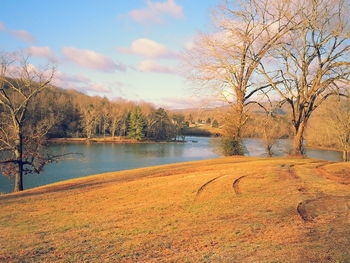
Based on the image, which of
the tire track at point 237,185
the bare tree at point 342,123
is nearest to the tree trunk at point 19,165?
the tire track at point 237,185

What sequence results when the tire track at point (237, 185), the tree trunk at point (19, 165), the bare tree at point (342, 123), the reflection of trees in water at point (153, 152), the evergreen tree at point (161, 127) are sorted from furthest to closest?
the evergreen tree at point (161, 127) < the reflection of trees in water at point (153, 152) < the bare tree at point (342, 123) < the tree trunk at point (19, 165) < the tire track at point (237, 185)

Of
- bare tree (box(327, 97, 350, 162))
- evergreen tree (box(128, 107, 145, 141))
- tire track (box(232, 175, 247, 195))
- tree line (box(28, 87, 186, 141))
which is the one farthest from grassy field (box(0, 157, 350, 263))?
tree line (box(28, 87, 186, 141))

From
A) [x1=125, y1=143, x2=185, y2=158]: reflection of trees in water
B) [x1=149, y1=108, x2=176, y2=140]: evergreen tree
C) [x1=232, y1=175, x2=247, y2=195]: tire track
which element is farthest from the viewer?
[x1=149, y1=108, x2=176, y2=140]: evergreen tree

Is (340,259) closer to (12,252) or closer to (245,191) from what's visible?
(245,191)

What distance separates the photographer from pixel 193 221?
22.9ft

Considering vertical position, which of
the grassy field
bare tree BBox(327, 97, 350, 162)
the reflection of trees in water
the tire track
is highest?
bare tree BBox(327, 97, 350, 162)

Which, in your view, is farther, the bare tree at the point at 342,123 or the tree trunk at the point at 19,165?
the bare tree at the point at 342,123

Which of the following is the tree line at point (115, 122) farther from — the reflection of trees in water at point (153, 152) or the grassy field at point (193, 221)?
the grassy field at point (193, 221)

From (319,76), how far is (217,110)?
6.84 metres

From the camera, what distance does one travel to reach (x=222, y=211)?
755 centimetres

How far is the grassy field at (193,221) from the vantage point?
5016 mm

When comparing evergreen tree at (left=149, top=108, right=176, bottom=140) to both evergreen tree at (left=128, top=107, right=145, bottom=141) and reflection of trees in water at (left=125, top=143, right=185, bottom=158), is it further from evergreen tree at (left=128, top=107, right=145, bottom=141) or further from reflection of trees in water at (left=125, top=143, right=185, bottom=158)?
reflection of trees in water at (left=125, top=143, right=185, bottom=158)

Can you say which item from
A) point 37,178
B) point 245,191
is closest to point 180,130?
point 37,178

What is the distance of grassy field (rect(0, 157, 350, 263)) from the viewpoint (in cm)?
502
